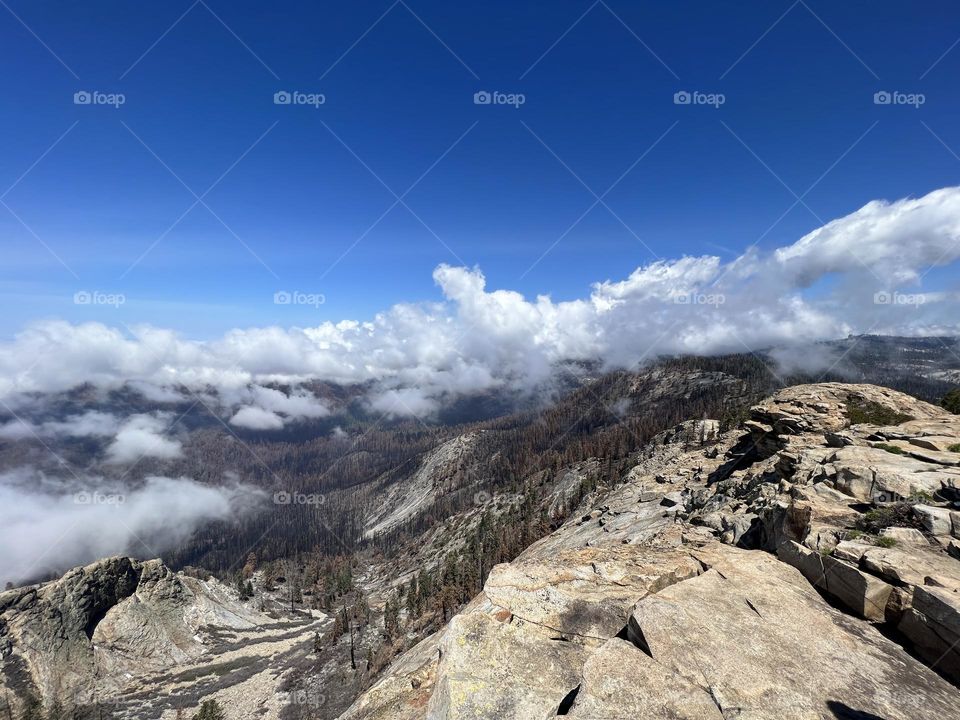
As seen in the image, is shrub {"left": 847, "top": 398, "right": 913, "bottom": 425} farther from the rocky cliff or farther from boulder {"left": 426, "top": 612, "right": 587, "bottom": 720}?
boulder {"left": 426, "top": 612, "right": 587, "bottom": 720}

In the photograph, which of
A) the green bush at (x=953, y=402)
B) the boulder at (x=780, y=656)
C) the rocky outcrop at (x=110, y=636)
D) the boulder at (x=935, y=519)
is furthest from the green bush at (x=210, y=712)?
the green bush at (x=953, y=402)

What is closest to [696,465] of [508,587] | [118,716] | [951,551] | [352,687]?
[951,551]

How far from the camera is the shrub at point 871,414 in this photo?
162 ft

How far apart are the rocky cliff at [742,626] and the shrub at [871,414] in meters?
30.4

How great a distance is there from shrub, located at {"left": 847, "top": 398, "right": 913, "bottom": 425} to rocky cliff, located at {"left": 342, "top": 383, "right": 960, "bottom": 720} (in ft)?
99.7

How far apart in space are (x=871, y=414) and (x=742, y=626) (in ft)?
185

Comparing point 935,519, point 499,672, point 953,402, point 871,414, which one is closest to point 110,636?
point 499,672

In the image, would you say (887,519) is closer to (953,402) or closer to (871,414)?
(871,414)

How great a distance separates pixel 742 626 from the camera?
1352cm

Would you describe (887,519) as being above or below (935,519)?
below

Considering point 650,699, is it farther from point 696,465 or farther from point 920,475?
point 696,465

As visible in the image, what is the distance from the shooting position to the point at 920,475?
23.8m

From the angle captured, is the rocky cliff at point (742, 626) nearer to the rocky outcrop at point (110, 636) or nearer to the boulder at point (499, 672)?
the boulder at point (499, 672)

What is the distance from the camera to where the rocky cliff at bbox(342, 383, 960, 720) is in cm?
1099
